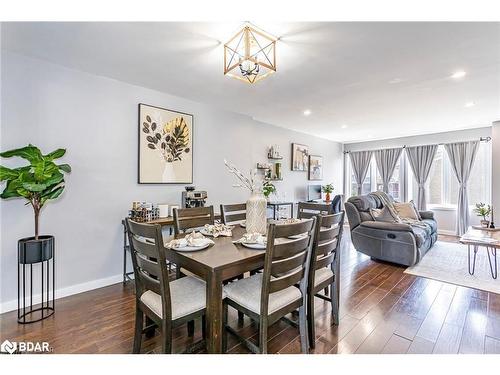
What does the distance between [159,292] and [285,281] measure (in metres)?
0.77

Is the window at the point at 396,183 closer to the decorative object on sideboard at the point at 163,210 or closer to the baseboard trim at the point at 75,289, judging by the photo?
the decorative object on sideboard at the point at 163,210

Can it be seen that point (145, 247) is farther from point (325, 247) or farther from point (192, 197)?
point (192, 197)

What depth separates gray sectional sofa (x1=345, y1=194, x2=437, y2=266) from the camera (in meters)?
3.45

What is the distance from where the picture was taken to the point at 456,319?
2.18 meters

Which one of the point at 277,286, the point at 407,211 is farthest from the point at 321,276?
the point at 407,211

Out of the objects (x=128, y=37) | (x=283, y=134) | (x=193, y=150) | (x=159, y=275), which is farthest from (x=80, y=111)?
A: (x=283, y=134)

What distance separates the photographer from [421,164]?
19.6ft

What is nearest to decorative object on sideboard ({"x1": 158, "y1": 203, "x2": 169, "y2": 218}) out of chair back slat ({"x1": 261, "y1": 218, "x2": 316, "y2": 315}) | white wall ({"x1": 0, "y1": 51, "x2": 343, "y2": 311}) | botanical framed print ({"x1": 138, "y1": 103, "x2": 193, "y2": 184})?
white wall ({"x1": 0, "y1": 51, "x2": 343, "y2": 311})

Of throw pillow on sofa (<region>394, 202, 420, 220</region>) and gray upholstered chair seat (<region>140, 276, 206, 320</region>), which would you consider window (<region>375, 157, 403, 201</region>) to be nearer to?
throw pillow on sofa (<region>394, 202, 420, 220</region>)

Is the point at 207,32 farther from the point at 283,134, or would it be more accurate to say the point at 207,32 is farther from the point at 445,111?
the point at 445,111

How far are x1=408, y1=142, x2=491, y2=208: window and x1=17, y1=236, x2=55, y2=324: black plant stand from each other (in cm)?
723

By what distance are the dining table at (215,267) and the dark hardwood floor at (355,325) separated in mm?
464

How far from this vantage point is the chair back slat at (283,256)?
1.43 metres

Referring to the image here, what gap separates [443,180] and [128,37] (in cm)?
695
